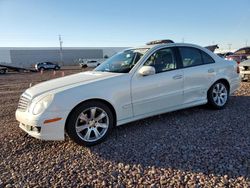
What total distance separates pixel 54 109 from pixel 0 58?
239 ft

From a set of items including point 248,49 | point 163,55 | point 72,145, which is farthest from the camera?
point 248,49

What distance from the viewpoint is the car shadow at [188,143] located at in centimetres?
310

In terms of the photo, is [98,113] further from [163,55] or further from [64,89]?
[163,55]

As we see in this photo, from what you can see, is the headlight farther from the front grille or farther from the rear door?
the rear door

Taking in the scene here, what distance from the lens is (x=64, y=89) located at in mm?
3732

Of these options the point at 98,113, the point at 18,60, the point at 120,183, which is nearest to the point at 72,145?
the point at 98,113

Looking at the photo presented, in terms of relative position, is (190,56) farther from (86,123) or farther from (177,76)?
(86,123)

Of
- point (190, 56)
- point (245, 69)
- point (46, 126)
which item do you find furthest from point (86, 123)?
point (245, 69)

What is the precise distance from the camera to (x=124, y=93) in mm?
4070

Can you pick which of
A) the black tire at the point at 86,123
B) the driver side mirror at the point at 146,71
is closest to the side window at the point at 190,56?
the driver side mirror at the point at 146,71

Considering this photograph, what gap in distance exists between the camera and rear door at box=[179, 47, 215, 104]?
4883mm

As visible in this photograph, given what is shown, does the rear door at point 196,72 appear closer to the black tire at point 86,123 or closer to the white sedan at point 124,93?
the white sedan at point 124,93

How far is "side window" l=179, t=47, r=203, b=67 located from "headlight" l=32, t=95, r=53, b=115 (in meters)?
2.81

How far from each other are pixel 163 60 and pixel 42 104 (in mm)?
2447
